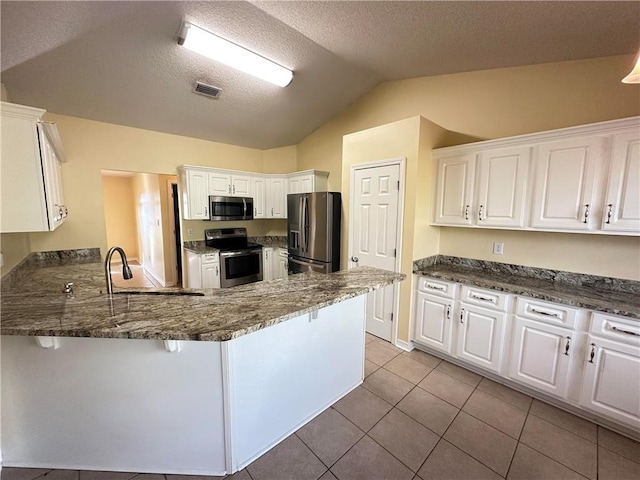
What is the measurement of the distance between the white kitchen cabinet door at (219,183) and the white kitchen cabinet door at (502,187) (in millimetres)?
3680

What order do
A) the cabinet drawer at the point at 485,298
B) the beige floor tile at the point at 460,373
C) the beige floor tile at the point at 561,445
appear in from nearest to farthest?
the beige floor tile at the point at 561,445
the cabinet drawer at the point at 485,298
the beige floor tile at the point at 460,373

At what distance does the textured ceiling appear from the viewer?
76.1 inches

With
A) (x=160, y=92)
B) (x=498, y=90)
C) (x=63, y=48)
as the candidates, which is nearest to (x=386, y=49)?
(x=498, y=90)

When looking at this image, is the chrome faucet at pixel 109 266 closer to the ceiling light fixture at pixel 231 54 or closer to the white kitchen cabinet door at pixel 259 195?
the ceiling light fixture at pixel 231 54

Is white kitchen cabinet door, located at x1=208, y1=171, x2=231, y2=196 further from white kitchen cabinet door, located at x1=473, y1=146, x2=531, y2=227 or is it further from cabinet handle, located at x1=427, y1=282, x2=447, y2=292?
white kitchen cabinet door, located at x1=473, y1=146, x2=531, y2=227

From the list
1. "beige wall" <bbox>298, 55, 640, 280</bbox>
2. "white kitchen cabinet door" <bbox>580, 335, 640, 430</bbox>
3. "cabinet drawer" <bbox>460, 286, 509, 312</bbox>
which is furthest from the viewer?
"cabinet drawer" <bbox>460, 286, 509, 312</bbox>

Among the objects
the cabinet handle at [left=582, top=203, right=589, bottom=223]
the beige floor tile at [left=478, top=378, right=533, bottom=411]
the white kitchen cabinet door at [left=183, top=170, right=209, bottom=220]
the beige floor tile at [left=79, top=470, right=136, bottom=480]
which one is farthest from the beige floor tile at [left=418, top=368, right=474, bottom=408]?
the white kitchen cabinet door at [left=183, top=170, right=209, bottom=220]

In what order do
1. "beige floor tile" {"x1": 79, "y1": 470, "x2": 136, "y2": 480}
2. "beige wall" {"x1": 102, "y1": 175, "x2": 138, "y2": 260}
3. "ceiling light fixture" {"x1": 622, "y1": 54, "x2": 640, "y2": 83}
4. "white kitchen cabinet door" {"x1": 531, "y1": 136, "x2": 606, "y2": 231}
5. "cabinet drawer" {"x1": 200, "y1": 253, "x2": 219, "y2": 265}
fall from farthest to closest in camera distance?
"beige wall" {"x1": 102, "y1": 175, "x2": 138, "y2": 260}
"cabinet drawer" {"x1": 200, "y1": 253, "x2": 219, "y2": 265}
"white kitchen cabinet door" {"x1": 531, "y1": 136, "x2": 606, "y2": 231}
"beige floor tile" {"x1": 79, "y1": 470, "x2": 136, "y2": 480}
"ceiling light fixture" {"x1": 622, "y1": 54, "x2": 640, "y2": 83}

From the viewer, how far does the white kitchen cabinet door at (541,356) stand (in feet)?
6.63

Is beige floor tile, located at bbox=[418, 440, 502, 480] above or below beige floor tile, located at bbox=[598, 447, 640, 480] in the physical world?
above

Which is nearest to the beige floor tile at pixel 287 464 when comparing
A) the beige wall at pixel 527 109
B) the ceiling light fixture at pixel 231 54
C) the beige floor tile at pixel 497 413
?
the beige floor tile at pixel 497 413

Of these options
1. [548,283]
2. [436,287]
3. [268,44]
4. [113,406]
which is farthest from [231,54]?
[548,283]

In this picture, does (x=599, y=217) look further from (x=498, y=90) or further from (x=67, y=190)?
(x=67, y=190)

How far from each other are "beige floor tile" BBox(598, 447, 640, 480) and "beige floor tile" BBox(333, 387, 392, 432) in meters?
1.28
